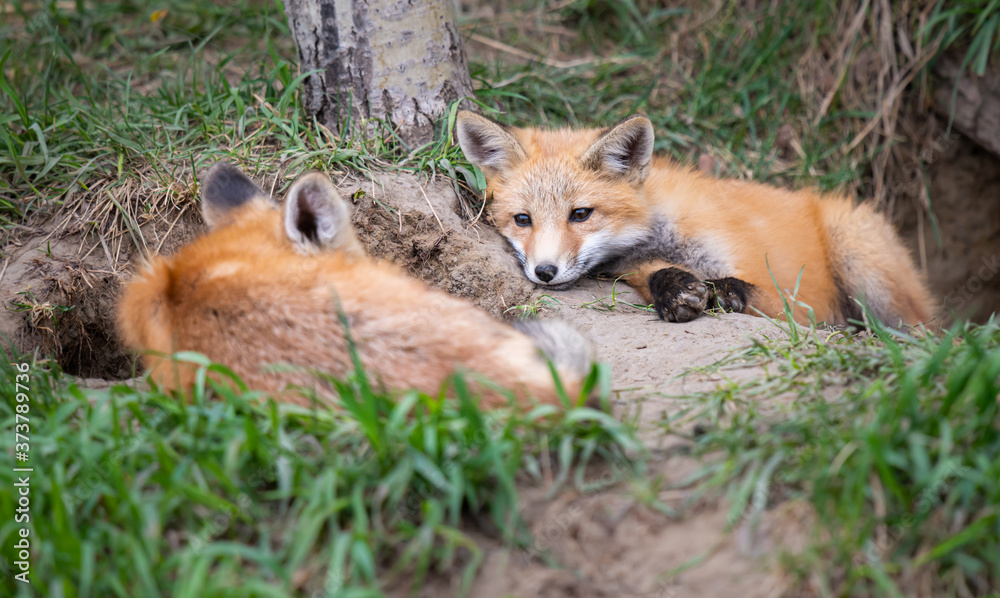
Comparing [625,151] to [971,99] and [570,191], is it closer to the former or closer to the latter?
[570,191]

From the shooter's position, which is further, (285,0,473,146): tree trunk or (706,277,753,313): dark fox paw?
(285,0,473,146): tree trunk

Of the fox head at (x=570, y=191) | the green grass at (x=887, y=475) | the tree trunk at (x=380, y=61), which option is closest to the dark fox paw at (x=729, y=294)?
the fox head at (x=570, y=191)

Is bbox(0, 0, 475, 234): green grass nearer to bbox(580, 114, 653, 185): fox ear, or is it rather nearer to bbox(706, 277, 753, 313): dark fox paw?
bbox(580, 114, 653, 185): fox ear

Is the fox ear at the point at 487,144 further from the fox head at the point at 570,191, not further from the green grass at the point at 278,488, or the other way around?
the green grass at the point at 278,488

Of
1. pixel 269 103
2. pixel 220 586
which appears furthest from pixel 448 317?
pixel 269 103

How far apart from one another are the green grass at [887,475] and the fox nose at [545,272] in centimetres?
169

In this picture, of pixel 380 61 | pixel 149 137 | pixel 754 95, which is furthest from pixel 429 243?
pixel 754 95

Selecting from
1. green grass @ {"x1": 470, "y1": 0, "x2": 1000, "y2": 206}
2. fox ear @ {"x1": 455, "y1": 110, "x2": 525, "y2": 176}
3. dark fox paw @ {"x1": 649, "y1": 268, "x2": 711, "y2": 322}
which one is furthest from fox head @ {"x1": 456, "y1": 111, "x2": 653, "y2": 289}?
green grass @ {"x1": 470, "y1": 0, "x2": 1000, "y2": 206}

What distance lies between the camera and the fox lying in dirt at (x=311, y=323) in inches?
79.0

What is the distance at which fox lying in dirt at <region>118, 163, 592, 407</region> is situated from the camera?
2.01m

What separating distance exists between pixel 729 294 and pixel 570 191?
1054 millimetres

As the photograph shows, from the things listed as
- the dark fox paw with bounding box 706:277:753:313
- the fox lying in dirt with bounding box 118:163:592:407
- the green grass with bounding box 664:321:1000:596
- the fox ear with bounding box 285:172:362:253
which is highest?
the fox ear with bounding box 285:172:362:253

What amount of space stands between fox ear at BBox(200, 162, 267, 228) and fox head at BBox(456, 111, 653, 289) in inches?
50.4

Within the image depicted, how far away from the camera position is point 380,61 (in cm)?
375
